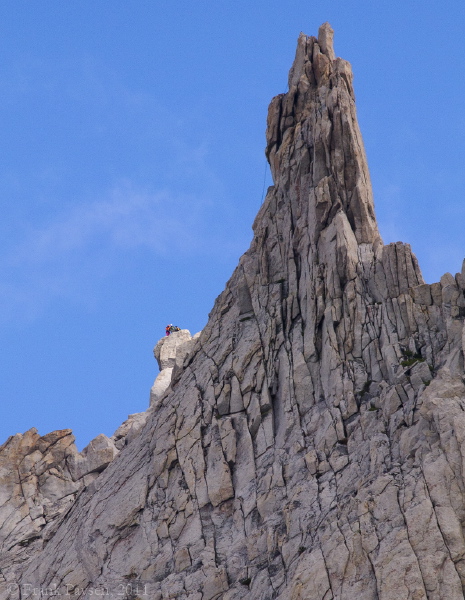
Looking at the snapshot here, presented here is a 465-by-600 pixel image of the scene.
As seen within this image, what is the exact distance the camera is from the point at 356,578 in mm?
76750

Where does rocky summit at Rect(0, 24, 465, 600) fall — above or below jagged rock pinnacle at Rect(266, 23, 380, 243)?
below

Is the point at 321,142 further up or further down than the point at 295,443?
further up

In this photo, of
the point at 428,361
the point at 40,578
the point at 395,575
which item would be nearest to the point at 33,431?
the point at 40,578

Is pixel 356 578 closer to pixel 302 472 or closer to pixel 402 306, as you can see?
pixel 302 472

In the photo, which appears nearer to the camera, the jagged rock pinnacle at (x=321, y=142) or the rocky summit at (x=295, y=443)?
the rocky summit at (x=295, y=443)

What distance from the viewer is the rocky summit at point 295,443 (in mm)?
78500

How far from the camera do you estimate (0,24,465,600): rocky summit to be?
258 feet

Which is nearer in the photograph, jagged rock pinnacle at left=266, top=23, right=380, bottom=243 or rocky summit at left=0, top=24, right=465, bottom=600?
rocky summit at left=0, top=24, right=465, bottom=600

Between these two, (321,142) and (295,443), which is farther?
(321,142)

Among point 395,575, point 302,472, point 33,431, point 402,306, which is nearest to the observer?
point 395,575

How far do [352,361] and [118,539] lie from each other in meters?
21.5

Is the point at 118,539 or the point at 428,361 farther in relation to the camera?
the point at 118,539

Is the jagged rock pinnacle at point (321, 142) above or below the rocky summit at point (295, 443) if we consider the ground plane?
above

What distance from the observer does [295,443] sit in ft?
294
